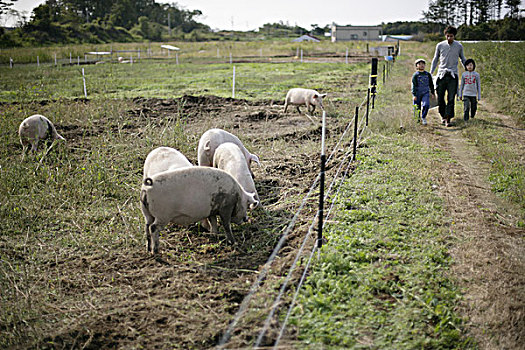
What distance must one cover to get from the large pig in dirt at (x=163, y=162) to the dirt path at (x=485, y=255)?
3.37 metres

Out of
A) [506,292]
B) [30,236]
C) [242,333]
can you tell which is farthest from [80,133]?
[506,292]

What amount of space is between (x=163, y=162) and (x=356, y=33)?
312 ft

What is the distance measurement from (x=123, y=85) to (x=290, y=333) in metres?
17.9

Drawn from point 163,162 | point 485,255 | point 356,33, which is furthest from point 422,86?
point 356,33

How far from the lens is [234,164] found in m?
5.81

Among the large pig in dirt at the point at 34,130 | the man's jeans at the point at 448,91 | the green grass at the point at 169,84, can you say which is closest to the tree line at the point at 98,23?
the green grass at the point at 169,84

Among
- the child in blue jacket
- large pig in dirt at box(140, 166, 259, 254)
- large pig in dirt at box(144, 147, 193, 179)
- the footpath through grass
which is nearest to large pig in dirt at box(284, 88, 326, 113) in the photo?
the child in blue jacket

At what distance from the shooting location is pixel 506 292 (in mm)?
3680

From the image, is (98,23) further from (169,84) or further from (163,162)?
(163,162)

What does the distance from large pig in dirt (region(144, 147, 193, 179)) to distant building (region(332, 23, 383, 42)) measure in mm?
92506

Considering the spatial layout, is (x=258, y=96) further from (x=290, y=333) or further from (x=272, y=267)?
(x=290, y=333)

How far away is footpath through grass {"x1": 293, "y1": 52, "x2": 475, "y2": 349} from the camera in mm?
3262

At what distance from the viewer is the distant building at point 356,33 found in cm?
9225

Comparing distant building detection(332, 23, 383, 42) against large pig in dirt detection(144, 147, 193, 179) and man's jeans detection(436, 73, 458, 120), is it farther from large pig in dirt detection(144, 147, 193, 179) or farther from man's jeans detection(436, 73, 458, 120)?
large pig in dirt detection(144, 147, 193, 179)
